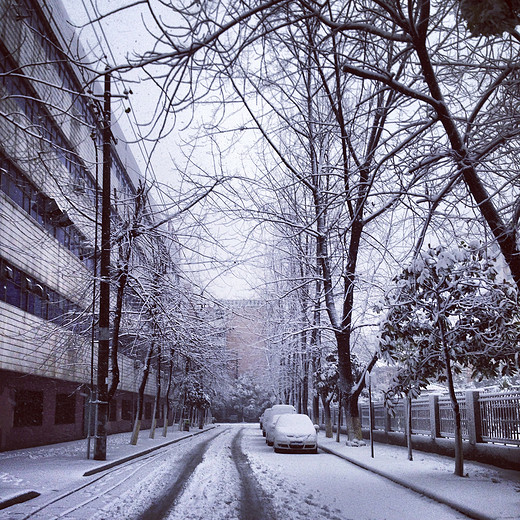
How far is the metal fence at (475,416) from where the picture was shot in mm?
14234

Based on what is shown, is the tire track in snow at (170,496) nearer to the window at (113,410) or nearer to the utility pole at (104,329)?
the utility pole at (104,329)

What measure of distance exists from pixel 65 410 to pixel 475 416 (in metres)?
21.3

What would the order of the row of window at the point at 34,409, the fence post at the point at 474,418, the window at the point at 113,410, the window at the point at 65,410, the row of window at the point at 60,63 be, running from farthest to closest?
1. the window at the point at 113,410
2. the window at the point at 65,410
3. the row of window at the point at 34,409
4. the row of window at the point at 60,63
5. the fence post at the point at 474,418

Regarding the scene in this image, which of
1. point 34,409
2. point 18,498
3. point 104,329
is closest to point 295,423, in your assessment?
point 104,329

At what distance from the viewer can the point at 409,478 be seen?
504 inches

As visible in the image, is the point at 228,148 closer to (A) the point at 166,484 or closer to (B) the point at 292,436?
(A) the point at 166,484

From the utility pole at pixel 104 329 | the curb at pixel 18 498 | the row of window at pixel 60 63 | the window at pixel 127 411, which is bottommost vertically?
the curb at pixel 18 498

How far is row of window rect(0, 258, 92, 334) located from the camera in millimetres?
20984

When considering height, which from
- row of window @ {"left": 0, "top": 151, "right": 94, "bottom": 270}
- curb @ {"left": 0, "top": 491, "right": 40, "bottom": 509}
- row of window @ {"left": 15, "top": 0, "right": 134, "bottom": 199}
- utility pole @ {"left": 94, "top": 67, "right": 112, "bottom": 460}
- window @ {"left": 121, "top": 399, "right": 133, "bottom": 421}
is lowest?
curb @ {"left": 0, "top": 491, "right": 40, "bottom": 509}

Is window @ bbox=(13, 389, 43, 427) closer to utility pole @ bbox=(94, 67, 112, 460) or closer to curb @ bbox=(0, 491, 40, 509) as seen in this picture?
utility pole @ bbox=(94, 67, 112, 460)

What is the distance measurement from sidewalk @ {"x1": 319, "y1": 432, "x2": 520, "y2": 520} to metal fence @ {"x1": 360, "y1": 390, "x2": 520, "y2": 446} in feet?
2.51

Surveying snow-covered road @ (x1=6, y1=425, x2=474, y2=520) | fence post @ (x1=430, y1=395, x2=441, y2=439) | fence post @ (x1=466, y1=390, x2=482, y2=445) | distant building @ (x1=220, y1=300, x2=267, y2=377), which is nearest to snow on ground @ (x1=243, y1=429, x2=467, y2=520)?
snow-covered road @ (x1=6, y1=425, x2=474, y2=520)

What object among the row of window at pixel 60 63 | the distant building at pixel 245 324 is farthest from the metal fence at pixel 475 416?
the row of window at pixel 60 63

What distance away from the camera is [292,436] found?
77.3 feet
